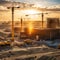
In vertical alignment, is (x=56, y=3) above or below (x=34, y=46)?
above

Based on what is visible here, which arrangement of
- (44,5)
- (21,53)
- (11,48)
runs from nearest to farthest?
1. (21,53)
2. (11,48)
3. (44,5)

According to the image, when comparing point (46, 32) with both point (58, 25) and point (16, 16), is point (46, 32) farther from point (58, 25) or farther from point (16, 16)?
point (16, 16)

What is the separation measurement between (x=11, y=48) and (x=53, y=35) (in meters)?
6.90

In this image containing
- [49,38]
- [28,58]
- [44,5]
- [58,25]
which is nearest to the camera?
[28,58]

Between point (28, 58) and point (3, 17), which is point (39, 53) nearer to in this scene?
point (28, 58)

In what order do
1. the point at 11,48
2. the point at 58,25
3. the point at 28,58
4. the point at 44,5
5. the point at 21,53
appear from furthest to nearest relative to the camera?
1. the point at 44,5
2. the point at 58,25
3. the point at 11,48
4. the point at 21,53
5. the point at 28,58

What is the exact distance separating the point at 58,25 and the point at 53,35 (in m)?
6.26

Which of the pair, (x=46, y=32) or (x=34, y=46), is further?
(x=46, y=32)

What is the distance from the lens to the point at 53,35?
104 feet

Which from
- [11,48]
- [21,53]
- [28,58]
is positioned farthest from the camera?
[11,48]

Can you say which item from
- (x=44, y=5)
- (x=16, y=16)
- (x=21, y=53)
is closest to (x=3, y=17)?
(x=16, y=16)

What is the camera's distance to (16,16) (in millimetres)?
45406

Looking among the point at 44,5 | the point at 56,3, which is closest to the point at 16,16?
the point at 44,5

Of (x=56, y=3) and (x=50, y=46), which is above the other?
(x=56, y=3)
